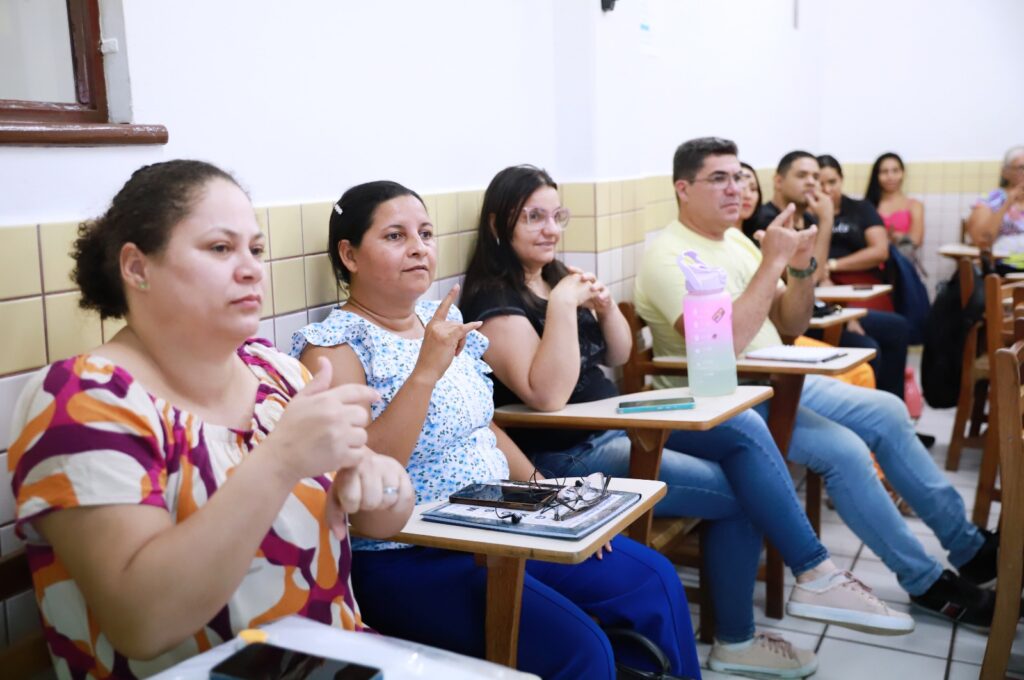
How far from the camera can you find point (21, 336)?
1.46 m

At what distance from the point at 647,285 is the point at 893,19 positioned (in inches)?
192

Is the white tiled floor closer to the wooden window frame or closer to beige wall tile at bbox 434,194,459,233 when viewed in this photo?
beige wall tile at bbox 434,194,459,233

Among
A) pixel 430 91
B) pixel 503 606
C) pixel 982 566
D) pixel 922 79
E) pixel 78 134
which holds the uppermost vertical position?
pixel 922 79

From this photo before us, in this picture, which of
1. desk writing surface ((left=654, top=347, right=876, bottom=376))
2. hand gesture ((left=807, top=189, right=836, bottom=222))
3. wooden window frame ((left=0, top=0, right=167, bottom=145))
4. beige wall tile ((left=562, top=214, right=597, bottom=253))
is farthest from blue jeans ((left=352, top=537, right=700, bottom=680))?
hand gesture ((left=807, top=189, right=836, bottom=222))

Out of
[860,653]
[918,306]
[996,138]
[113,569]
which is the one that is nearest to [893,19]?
[996,138]

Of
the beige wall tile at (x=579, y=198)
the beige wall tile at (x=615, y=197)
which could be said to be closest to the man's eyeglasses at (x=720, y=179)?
the beige wall tile at (x=615, y=197)

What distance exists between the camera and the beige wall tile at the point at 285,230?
2002mm

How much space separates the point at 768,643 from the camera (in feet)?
8.18

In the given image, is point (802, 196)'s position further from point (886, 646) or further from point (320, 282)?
point (320, 282)

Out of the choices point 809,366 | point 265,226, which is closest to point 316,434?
point 265,226

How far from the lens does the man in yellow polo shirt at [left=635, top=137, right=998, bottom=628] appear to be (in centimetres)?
269

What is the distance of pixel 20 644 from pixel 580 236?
2.18 m

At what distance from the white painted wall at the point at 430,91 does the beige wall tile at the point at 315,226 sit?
3 cm

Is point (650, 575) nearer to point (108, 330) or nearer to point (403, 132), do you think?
point (108, 330)
